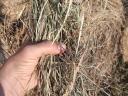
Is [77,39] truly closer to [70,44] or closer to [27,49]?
[70,44]

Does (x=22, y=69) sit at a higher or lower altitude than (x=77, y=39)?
lower

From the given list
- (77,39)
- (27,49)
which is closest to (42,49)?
(27,49)

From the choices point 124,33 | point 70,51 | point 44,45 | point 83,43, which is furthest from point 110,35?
point 44,45

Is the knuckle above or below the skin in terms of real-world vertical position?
above

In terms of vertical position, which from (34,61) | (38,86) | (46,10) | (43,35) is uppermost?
(46,10)

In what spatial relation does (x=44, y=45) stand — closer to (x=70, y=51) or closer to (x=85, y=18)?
(x=70, y=51)
